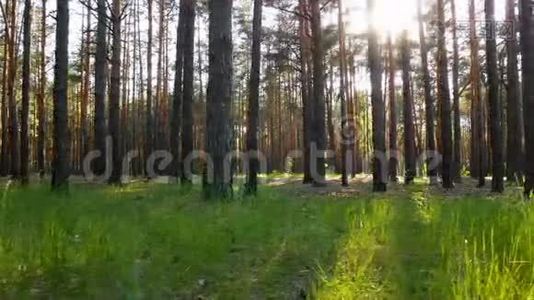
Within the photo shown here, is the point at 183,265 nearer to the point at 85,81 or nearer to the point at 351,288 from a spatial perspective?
the point at 351,288

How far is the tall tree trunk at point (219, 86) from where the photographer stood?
31.1 ft

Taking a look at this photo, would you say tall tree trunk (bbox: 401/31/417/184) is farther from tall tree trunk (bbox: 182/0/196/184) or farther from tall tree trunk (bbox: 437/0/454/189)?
tall tree trunk (bbox: 182/0/196/184)

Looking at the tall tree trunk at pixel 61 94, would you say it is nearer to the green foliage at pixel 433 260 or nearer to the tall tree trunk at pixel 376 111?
the green foliage at pixel 433 260

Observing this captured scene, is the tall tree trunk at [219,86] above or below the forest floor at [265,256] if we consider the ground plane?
above

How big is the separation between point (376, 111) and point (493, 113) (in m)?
3.04

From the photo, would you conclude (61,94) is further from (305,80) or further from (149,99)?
(149,99)

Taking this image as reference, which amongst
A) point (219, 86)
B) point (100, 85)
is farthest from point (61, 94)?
point (100, 85)

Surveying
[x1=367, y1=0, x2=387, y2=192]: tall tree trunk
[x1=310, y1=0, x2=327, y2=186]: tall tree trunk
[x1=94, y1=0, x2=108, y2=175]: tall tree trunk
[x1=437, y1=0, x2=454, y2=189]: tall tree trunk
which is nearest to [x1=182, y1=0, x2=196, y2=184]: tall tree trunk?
[x1=94, y1=0, x2=108, y2=175]: tall tree trunk

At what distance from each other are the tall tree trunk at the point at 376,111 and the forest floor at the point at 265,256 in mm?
7624

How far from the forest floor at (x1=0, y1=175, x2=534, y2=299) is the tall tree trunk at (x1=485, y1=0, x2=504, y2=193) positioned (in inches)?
298

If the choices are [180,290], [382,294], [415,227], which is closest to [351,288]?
[382,294]

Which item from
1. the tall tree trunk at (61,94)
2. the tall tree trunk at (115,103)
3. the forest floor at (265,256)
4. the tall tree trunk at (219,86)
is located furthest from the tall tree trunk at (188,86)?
the forest floor at (265,256)

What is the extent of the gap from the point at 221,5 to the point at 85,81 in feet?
70.9

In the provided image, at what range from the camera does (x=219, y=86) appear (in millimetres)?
9516
